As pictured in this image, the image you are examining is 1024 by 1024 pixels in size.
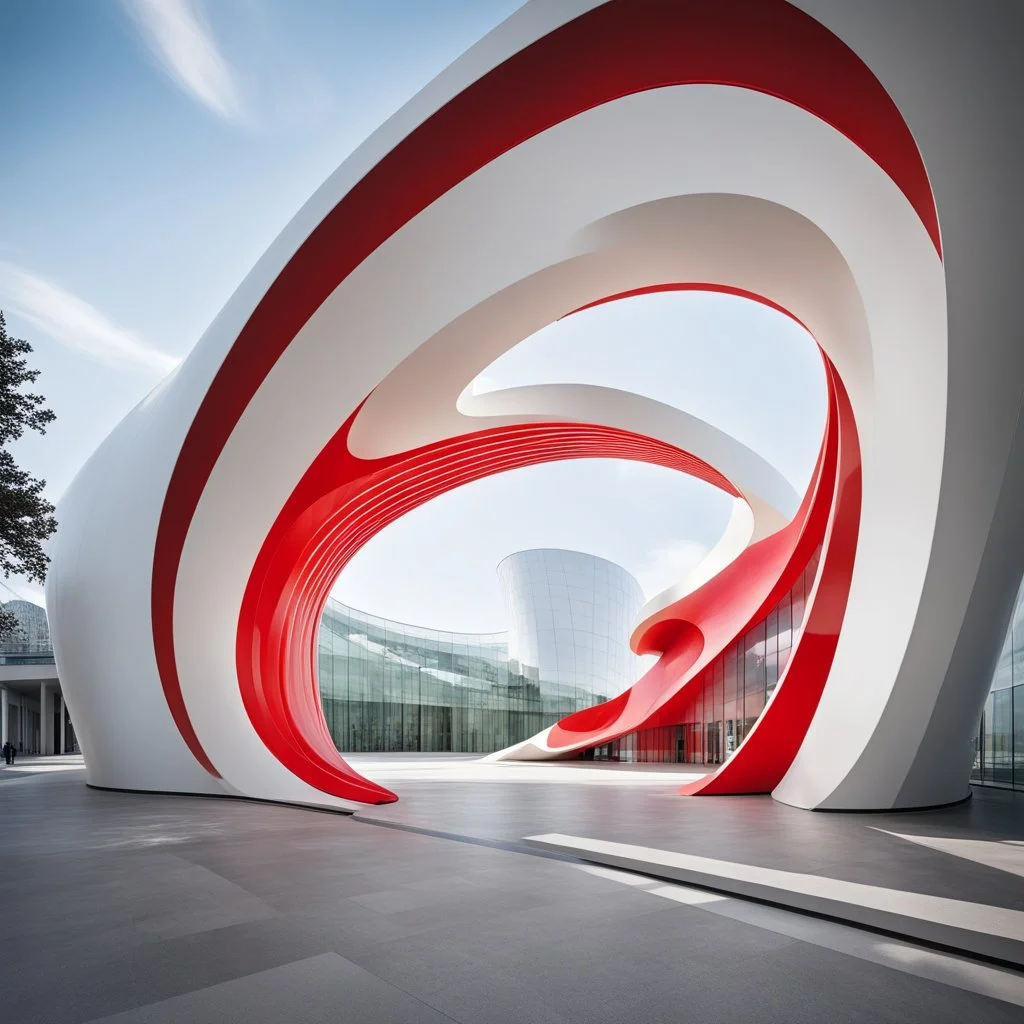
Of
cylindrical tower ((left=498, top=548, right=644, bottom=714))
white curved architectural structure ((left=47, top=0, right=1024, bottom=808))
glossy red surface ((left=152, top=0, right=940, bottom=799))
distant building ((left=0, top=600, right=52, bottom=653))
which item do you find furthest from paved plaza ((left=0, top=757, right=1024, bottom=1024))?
distant building ((left=0, top=600, right=52, bottom=653))

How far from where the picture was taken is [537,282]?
1149 cm

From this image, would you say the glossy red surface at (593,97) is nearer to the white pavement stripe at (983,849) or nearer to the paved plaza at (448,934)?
the white pavement stripe at (983,849)

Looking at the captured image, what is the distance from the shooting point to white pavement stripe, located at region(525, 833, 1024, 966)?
454 centimetres

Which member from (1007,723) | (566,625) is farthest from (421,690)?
(1007,723)

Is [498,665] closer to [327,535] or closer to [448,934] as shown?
[327,535]

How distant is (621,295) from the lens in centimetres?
1277

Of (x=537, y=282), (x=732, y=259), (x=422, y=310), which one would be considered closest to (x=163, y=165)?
(x=422, y=310)

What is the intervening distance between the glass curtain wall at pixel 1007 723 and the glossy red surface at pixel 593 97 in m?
13.3

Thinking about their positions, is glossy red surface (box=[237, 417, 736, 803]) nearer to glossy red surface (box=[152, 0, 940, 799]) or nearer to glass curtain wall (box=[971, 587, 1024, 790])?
glossy red surface (box=[152, 0, 940, 799])

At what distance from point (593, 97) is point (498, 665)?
44031 mm

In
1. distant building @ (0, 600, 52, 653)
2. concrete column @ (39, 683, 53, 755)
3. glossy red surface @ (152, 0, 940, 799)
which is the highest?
glossy red surface @ (152, 0, 940, 799)

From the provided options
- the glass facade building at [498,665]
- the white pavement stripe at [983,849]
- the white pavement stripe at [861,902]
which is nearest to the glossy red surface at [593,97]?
the white pavement stripe at [983,849]

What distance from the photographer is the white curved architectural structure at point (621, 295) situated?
287 inches

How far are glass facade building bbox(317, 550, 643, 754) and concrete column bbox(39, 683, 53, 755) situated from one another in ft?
50.6
